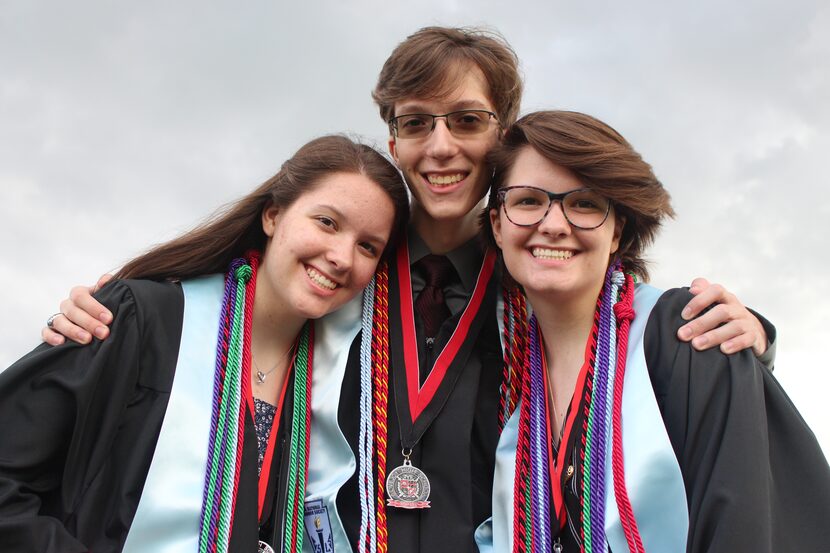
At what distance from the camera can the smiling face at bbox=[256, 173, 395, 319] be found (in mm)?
2898

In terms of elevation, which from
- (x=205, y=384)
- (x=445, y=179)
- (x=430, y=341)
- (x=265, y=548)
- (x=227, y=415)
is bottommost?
(x=265, y=548)

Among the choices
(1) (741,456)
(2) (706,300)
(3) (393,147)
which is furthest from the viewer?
(3) (393,147)

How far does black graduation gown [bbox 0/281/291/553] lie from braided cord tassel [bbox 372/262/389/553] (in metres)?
0.37

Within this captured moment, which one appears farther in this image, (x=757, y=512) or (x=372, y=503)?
(x=372, y=503)

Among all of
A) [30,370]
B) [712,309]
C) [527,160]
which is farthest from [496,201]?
[30,370]

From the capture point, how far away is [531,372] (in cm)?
294

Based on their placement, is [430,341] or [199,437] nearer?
[199,437]

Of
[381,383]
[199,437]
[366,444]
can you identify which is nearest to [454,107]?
[381,383]

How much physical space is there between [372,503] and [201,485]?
584mm

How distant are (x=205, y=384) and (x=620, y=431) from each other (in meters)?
1.41

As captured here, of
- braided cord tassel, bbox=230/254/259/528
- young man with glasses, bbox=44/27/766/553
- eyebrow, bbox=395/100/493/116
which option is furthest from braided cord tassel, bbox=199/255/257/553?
eyebrow, bbox=395/100/493/116

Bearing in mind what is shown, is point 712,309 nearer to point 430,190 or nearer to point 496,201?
point 496,201

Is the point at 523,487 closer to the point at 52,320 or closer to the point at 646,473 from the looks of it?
the point at 646,473

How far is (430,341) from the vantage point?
3.13 metres
